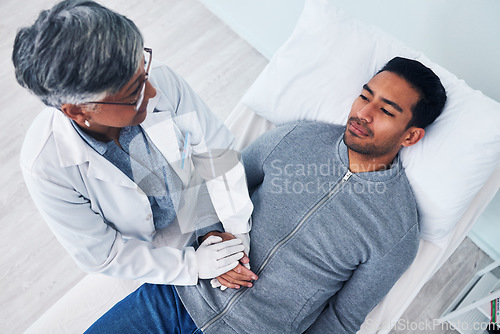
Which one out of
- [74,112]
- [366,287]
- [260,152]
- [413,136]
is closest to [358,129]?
[413,136]

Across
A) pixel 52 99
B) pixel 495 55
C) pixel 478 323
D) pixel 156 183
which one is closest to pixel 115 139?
pixel 156 183

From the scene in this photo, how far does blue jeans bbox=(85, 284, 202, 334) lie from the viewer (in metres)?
1.24

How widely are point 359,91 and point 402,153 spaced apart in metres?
0.26

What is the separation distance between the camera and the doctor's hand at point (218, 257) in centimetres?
125

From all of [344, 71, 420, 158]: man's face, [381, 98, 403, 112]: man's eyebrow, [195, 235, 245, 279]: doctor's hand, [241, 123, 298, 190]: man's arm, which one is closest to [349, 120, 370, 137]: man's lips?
[344, 71, 420, 158]: man's face

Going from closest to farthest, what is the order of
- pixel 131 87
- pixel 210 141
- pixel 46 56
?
pixel 46 56
pixel 131 87
pixel 210 141

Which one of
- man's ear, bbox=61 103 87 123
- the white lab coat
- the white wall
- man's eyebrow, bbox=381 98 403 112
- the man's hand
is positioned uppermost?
the white wall

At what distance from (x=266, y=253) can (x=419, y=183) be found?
21.5 inches

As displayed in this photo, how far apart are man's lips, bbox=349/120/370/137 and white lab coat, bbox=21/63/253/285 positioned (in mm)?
377

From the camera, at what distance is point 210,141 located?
50.3 inches

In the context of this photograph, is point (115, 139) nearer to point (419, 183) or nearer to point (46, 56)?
point (46, 56)

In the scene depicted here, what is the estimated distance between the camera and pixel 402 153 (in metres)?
1.34

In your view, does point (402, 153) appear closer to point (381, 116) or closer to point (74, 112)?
point (381, 116)

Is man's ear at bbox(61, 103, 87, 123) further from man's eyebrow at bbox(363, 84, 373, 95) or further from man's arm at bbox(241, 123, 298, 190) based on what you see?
man's eyebrow at bbox(363, 84, 373, 95)
